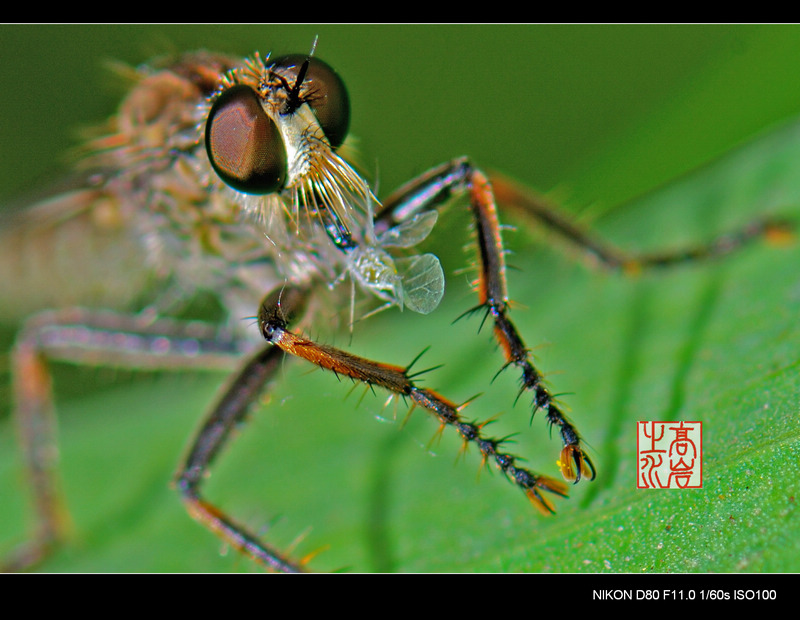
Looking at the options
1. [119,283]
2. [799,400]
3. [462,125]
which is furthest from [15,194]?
[799,400]

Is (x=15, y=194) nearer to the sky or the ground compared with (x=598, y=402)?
nearer to the sky

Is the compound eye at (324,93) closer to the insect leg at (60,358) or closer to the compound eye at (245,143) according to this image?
the compound eye at (245,143)

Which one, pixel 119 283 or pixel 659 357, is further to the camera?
pixel 119 283

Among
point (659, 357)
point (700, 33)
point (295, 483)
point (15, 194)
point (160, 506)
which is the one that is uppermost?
point (700, 33)

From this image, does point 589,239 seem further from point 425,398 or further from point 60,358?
point 60,358

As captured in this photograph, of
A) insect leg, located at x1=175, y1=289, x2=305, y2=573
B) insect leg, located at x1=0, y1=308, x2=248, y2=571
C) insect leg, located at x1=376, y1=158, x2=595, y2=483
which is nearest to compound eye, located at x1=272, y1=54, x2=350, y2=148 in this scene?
insect leg, located at x1=376, y1=158, x2=595, y2=483

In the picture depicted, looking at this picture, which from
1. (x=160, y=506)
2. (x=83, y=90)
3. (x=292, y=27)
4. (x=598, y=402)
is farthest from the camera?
(x=83, y=90)

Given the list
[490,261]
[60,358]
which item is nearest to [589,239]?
[490,261]

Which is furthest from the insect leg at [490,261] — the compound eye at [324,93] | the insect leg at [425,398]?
the compound eye at [324,93]

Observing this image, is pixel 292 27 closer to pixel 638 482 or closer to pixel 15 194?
pixel 15 194
